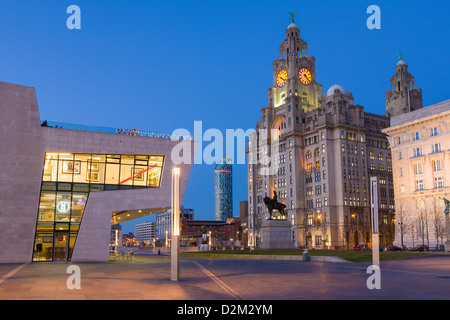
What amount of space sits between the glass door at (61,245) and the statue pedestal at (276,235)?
30480mm

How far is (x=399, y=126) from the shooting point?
303ft

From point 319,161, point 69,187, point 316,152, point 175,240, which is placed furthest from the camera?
point 316,152

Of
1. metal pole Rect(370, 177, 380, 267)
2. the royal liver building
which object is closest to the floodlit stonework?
metal pole Rect(370, 177, 380, 267)

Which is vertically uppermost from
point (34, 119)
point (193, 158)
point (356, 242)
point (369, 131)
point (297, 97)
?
point (297, 97)

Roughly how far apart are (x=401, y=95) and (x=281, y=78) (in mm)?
41726

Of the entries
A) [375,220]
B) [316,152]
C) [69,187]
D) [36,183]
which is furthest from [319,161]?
[375,220]

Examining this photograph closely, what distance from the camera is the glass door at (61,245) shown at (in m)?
43.3

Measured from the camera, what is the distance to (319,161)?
133 metres

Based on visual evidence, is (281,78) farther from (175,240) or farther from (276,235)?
(175,240)

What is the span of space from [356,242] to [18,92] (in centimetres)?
10803

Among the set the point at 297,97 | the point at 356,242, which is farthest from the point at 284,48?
the point at 356,242

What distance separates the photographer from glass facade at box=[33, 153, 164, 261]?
141ft

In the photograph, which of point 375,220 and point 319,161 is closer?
point 375,220

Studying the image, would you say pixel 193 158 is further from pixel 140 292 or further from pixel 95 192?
pixel 140 292
